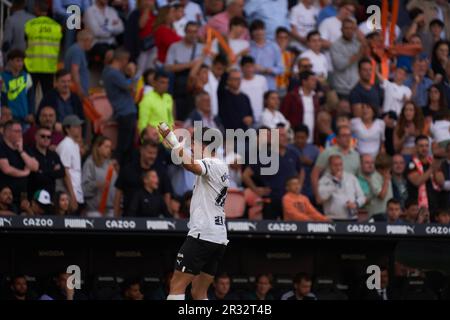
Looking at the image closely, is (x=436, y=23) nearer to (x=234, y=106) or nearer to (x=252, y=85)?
(x=252, y=85)

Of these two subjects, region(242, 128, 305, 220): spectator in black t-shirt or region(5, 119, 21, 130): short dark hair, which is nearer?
region(5, 119, 21, 130): short dark hair

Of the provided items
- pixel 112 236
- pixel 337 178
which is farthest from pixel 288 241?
pixel 112 236

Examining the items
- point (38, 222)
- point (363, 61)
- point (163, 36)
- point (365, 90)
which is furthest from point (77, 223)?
point (363, 61)

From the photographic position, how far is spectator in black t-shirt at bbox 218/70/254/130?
1744 centimetres

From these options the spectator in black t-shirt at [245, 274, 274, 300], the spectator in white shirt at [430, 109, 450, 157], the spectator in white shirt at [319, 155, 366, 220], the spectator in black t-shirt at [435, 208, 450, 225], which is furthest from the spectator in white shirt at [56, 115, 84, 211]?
the spectator in white shirt at [430, 109, 450, 157]

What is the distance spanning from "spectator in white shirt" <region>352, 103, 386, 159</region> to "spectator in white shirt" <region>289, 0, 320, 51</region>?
217cm

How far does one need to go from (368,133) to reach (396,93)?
1.24 m

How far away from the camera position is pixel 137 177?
15969mm

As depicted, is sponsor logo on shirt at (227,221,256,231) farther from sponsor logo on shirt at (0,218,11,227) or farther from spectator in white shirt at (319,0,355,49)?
spectator in white shirt at (319,0,355,49)

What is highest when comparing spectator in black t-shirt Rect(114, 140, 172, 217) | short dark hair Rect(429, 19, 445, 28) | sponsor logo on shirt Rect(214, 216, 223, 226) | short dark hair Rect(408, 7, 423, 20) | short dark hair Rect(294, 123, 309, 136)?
short dark hair Rect(408, 7, 423, 20)

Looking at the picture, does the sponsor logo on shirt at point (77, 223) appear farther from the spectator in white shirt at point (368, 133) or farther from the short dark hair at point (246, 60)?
the spectator in white shirt at point (368, 133)

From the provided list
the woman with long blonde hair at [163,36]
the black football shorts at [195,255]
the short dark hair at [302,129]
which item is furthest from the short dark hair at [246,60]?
the black football shorts at [195,255]

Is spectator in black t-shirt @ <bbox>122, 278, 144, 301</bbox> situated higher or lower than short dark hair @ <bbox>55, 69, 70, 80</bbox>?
lower
